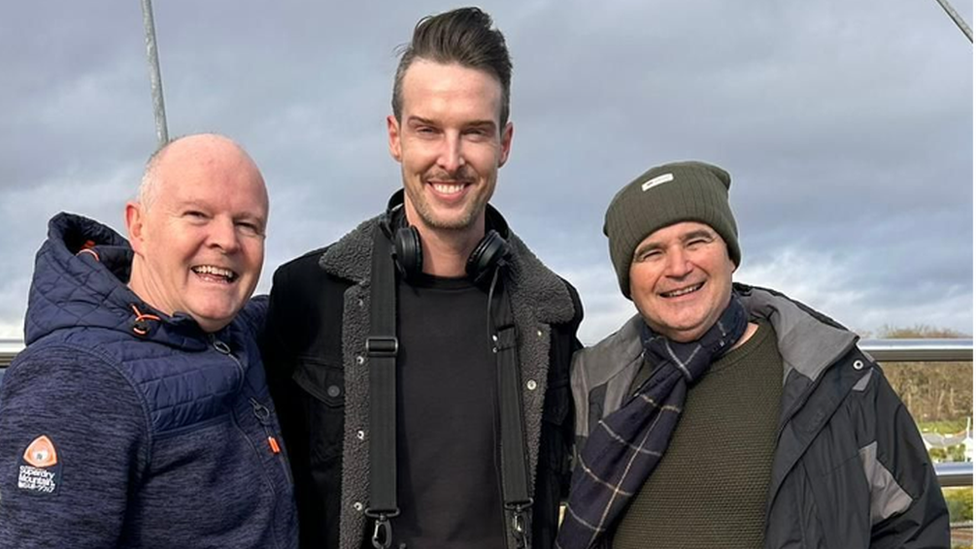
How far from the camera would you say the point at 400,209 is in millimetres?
3420

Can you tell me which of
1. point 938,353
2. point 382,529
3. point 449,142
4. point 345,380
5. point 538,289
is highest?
point 449,142

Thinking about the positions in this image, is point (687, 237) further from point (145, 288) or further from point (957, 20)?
point (957, 20)

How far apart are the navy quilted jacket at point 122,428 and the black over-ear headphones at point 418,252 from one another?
0.67 m

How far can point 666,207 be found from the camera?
10.1ft

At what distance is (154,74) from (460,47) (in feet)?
8.98

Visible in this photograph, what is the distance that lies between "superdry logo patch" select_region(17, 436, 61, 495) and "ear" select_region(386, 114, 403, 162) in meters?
1.53

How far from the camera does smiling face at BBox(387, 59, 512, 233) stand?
10.2 ft

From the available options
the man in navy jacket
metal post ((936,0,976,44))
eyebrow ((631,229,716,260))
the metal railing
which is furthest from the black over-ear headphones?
metal post ((936,0,976,44))

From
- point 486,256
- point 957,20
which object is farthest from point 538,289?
point 957,20

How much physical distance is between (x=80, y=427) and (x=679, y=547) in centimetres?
183

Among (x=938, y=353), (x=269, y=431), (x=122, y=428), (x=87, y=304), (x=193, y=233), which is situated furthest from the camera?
(x=938, y=353)

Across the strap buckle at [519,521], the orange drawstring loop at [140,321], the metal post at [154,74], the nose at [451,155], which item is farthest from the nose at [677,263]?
the metal post at [154,74]

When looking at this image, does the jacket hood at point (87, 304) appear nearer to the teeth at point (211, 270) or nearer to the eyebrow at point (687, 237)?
the teeth at point (211, 270)

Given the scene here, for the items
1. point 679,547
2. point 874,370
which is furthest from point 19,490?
point 874,370
